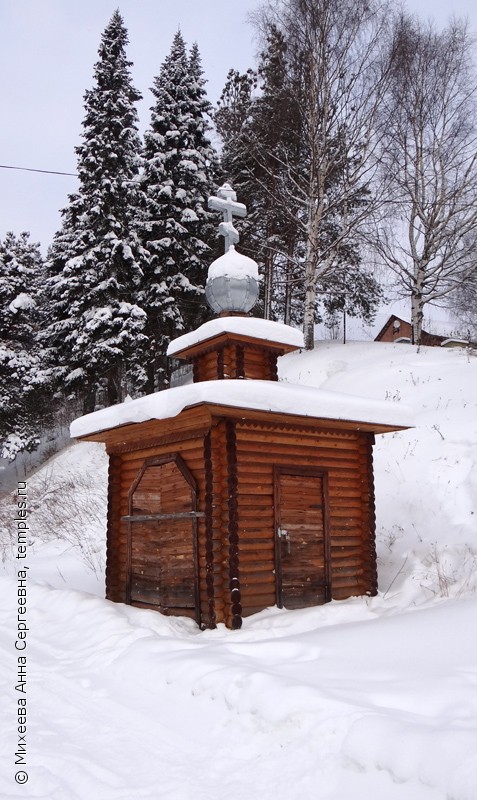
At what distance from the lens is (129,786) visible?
3988 mm

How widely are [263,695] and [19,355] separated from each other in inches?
878

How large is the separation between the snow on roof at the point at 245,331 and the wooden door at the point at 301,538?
2.04 metres

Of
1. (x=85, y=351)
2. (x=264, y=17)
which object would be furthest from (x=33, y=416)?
(x=264, y=17)

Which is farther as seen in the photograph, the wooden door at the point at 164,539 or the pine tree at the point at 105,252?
the pine tree at the point at 105,252

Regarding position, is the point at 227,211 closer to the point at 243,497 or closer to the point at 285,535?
the point at 243,497

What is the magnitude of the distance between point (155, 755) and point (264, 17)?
76.6ft

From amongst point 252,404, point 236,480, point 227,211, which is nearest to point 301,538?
point 236,480

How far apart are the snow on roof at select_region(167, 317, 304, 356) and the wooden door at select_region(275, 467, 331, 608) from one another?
204 centimetres

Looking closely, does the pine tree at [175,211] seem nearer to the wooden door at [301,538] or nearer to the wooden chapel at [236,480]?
the wooden chapel at [236,480]

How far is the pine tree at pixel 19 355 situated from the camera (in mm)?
24562

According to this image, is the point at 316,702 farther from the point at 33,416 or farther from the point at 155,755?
the point at 33,416

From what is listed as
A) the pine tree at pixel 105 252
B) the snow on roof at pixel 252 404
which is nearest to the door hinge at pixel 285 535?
the snow on roof at pixel 252 404

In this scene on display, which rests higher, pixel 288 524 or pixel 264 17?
pixel 264 17

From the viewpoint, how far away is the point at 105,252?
21.9m
